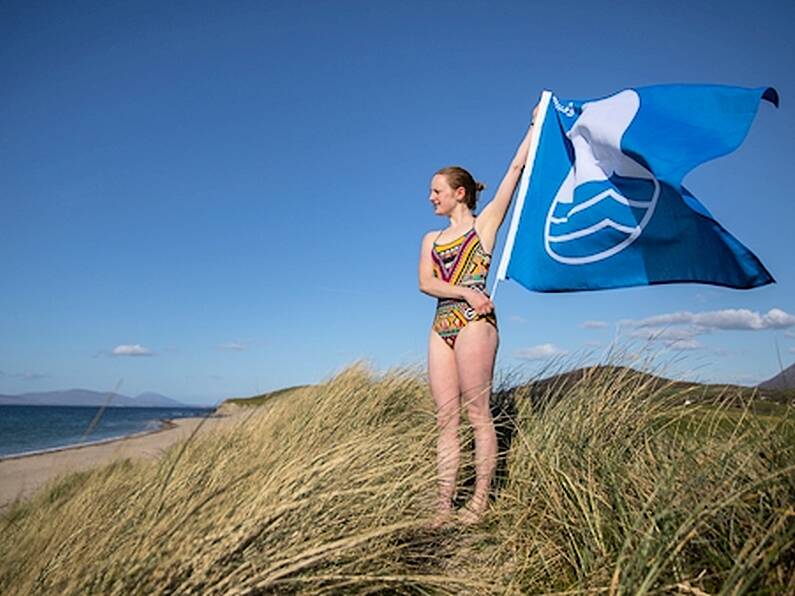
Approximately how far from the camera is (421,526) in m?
2.44

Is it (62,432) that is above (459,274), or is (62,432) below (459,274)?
below

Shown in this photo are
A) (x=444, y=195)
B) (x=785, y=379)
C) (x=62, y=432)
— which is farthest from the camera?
(x=62, y=432)

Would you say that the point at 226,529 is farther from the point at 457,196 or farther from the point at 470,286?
the point at 457,196

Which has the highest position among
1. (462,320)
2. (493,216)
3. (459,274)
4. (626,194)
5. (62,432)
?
(626,194)

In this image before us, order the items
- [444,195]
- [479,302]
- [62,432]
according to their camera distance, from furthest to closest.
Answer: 1. [62,432]
2. [444,195]
3. [479,302]

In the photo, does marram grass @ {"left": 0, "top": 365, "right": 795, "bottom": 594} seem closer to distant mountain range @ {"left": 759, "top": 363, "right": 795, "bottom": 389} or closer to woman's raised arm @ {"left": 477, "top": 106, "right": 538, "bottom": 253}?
distant mountain range @ {"left": 759, "top": 363, "right": 795, "bottom": 389}

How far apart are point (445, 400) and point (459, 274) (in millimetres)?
720

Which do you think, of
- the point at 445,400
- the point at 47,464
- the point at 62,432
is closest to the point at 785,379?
the point at 445,400

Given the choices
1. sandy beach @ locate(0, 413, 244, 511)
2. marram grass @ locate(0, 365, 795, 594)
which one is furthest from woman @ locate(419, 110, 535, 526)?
→ sandy beach @ locate(0, 413, 244, 511)

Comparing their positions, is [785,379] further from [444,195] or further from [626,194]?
[444,195]

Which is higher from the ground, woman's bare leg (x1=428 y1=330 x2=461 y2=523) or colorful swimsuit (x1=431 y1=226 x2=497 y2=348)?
colorful swimsuit (x1=431 y1=226 x2=497 y2=348)

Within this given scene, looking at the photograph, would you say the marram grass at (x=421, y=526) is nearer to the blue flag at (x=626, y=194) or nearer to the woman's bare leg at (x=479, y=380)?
the woman's bare leg at (x=479, y=380)

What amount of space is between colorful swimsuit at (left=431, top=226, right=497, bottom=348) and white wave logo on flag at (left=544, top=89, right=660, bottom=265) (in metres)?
0.90

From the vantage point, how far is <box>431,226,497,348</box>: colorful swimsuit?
3205 millimetres
